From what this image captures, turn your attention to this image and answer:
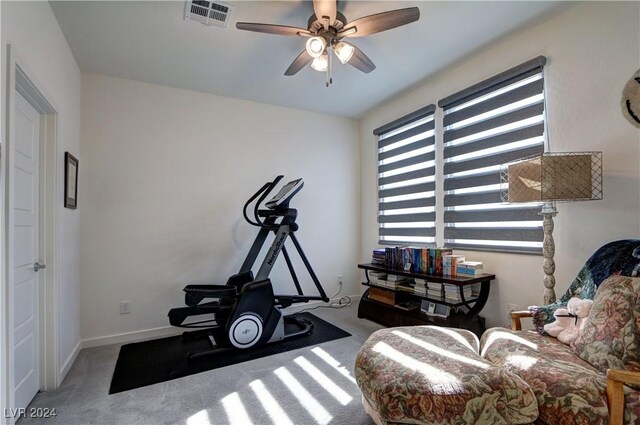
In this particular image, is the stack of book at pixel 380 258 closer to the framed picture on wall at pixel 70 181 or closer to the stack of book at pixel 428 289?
A: the stack of book at pixel 428 289

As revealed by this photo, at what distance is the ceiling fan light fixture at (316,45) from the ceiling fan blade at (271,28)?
6 cm

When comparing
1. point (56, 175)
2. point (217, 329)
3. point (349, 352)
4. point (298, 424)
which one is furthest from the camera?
point (217, 329)

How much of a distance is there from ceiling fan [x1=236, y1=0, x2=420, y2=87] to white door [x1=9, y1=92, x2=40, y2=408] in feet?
4.84

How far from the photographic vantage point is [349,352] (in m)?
2.61

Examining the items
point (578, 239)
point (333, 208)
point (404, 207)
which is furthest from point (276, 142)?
point (578, 239)

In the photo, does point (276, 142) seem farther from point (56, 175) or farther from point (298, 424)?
point (298, 424)

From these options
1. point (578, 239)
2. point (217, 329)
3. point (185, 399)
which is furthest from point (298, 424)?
point (578, 239)

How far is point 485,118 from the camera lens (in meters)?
2.70

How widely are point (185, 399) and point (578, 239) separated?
287 cm

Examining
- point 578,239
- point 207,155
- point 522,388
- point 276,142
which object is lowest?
point 522,388

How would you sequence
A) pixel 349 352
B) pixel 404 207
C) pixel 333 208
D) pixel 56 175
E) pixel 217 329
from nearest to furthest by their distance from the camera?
pixel 56 175
pixel 349 352
pixel 217 329
pixel 404 207
pixel 333 208

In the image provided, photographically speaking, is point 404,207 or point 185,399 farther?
point 404,207

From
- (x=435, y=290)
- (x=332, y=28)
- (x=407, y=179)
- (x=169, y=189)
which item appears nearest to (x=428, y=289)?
(x=435, y=290)

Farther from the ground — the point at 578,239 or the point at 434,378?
the point at 578,239
